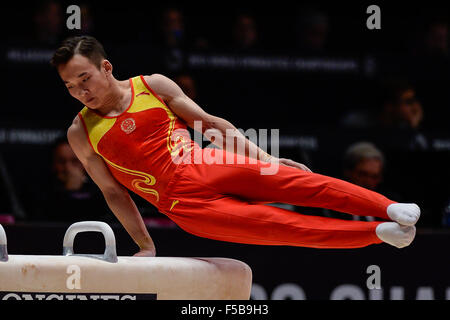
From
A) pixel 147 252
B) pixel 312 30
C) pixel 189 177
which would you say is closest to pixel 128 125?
pixel 189 177

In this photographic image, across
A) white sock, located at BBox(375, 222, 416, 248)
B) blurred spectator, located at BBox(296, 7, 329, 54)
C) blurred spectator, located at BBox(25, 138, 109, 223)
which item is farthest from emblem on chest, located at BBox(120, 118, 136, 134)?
blurred spectator, located at BBox(296, 7, 329, 54)

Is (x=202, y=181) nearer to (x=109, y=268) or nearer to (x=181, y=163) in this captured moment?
(x=181, y=163)

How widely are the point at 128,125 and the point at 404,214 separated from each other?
4.56 feet

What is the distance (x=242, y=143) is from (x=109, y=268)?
940 millimetres

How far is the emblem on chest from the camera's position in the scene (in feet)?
11.5

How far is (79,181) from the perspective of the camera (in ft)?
16.9

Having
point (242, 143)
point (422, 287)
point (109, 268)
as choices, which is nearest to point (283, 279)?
point (422, 287)

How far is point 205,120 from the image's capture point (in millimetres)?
3607

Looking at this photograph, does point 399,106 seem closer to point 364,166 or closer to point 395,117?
point 395,117

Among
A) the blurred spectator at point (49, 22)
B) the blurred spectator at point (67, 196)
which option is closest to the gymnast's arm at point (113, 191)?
the blurred spectator at point (67, 196)

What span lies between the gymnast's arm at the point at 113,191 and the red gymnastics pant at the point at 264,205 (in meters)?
0.25

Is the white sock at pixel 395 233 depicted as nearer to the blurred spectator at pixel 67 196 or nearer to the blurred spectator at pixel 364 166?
the blurred spectator at pixel 364 166

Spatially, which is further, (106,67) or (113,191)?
(113,191)

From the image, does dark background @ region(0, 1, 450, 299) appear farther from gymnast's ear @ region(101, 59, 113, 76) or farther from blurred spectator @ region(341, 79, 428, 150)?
gymnast's ear @ region(101, 59, 113, 76)
